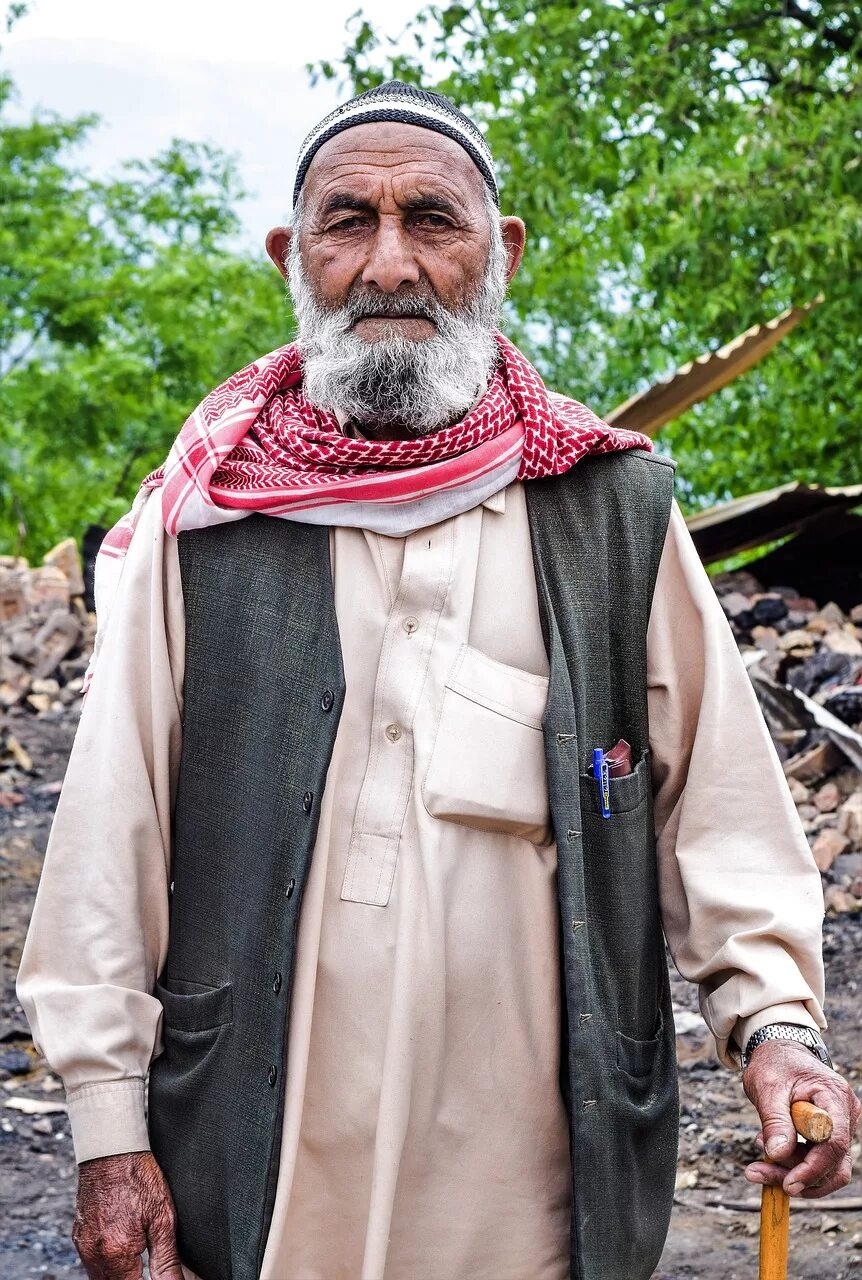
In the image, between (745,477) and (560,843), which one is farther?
(745,477)

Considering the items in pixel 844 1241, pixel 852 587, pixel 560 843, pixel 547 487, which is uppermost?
pixel 852 587

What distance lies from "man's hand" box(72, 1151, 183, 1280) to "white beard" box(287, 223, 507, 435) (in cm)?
113

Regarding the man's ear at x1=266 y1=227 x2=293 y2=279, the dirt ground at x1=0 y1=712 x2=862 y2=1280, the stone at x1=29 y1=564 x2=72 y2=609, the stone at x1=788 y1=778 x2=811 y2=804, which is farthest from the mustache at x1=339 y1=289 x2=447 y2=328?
the stone at x1=29 y1=564 x2=72 y2=609

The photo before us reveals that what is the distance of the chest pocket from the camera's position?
191 centimetres

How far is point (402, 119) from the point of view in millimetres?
2145

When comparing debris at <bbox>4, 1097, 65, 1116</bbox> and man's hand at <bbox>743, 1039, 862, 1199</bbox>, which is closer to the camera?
man's hand at <bbox>743, 1039, 862, 1199</bbox>

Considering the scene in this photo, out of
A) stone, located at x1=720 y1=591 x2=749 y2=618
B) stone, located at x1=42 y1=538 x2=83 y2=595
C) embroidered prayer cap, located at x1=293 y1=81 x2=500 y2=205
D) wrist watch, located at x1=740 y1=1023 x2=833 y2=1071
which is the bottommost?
wrist watch, located at x1=740 y1=1023 x2=833 y2=1071

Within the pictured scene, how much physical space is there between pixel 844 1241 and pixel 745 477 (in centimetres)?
924

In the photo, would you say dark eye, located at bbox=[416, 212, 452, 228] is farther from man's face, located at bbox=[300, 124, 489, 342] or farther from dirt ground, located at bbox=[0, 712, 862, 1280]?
dirt ground, located at bbox=[0, 712, 862, 1280]

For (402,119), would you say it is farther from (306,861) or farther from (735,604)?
(735,604)

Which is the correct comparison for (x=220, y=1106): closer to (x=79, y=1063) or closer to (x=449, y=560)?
(x=79, y=1063)

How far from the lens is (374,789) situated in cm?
194

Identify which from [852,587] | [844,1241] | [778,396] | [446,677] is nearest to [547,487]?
[446,677]

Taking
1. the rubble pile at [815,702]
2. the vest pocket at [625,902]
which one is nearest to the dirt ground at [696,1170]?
the rubble pile at [815,702]
